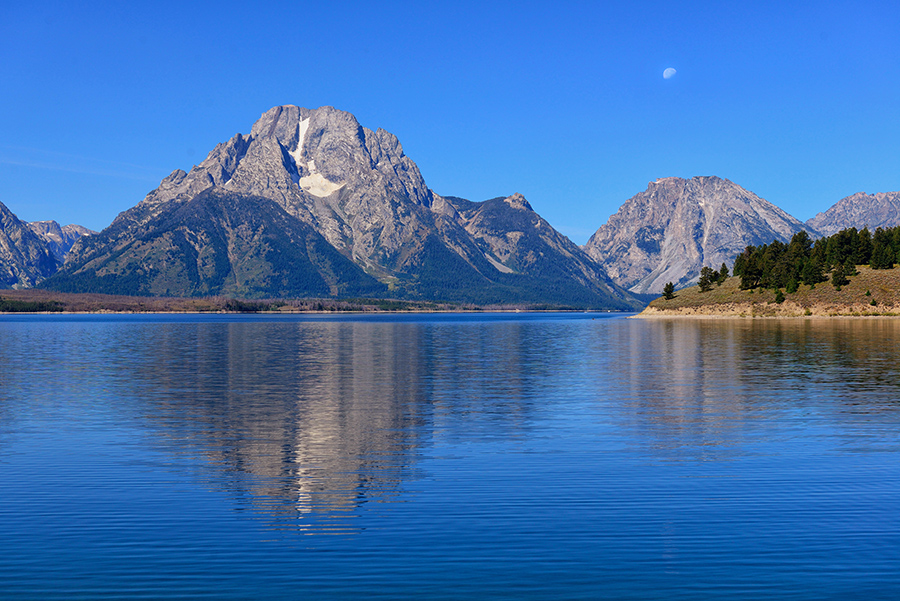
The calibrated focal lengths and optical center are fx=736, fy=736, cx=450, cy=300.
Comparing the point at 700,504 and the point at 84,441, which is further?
the point at 84,441

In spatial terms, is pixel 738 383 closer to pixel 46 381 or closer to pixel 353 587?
pixel 353 587

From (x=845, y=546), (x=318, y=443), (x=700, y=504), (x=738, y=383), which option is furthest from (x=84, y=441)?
(x=738, y=383)

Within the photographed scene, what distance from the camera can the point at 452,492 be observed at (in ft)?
85.0

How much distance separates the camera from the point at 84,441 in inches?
1454

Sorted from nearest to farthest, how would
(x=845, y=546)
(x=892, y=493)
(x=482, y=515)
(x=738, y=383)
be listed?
(x=845, y=546) < (x=482, y=515) < (x=892, y=493) < (x=738, y=383)

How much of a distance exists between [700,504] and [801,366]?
58.6 meters

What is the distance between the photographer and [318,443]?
116ft

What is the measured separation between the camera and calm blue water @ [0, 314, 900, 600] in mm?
17938

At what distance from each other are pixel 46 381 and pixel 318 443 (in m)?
43.1

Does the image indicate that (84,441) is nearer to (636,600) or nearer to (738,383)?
(636,600)

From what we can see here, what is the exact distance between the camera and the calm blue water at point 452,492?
1794cm

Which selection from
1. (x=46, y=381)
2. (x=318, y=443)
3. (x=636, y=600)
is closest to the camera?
(x=636, y=600)

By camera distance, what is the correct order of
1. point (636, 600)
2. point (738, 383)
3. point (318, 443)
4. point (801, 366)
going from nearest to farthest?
point (636, 600)
point (318, 443)
point (738, 383)
point (801, 366)

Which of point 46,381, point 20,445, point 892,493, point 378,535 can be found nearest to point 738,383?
point 892,493
